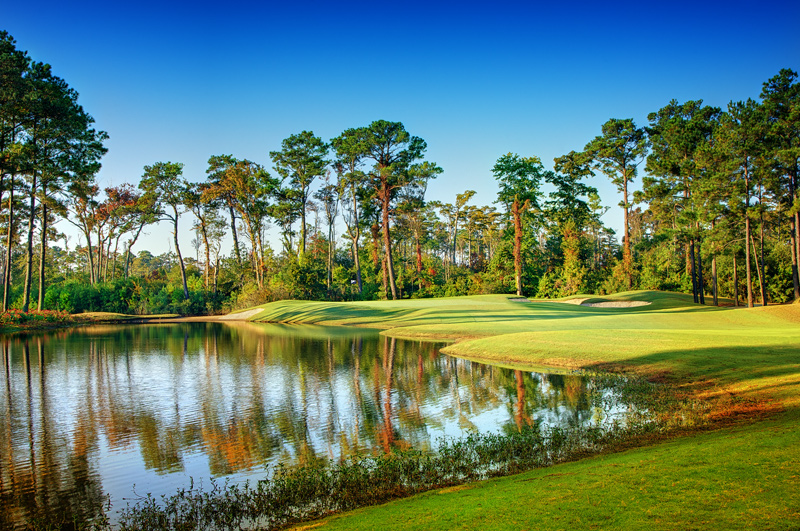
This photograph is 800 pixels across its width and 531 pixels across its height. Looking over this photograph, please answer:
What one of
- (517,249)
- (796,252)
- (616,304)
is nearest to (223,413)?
(616,304)

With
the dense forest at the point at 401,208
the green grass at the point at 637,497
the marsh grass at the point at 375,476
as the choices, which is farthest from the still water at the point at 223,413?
the dense forest at the point at 401,208

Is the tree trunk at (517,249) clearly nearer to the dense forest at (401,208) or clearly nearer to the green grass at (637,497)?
the dense forest at (401,208)

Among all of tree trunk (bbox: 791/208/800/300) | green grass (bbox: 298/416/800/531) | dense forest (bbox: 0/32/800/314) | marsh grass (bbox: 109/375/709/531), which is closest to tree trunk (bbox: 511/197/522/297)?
dense forest (bbox: 0/32/800/314)

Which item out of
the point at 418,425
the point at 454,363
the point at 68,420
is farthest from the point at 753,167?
the point at 68,420

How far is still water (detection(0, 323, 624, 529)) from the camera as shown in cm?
841

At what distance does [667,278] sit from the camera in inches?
1989

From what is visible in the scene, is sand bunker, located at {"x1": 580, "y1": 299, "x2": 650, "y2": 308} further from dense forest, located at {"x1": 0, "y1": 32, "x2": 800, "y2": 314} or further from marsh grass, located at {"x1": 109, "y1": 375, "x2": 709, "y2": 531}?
marsh grass, located at {"x1": 109, "y1": 375, "x2": 709, "y2": 531}

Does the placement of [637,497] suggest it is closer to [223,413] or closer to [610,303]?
[223,413]

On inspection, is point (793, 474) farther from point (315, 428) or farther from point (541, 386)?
point (541, 386)

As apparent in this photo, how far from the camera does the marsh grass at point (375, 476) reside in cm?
668

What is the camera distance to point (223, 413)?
12.4 m

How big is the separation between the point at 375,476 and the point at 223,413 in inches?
246

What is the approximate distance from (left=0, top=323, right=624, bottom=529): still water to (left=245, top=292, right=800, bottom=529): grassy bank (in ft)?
7.73

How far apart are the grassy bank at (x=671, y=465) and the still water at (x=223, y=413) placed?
236 cm
